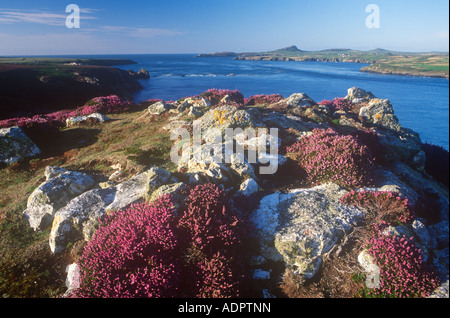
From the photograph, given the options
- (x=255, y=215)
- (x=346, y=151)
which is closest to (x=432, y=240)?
(x=346, y=151)

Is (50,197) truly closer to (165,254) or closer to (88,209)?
(88,209)

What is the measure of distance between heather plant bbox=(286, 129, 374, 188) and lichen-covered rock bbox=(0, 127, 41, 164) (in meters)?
16.2

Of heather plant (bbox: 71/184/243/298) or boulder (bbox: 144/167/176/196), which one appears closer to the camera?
heather plant (bbox: 71/184/243/298)

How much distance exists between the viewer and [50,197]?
8570 millimetres

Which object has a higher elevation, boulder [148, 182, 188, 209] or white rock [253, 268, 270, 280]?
boulder [148, 182, 188, 209]

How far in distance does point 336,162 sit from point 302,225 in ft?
12.5

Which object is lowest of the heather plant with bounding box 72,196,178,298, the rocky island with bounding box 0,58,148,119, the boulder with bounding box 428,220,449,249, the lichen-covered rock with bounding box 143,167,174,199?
the boulder with bounding box 428,220,449,249

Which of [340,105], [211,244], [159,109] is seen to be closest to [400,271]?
[211,244]

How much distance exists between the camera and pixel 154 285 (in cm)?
555

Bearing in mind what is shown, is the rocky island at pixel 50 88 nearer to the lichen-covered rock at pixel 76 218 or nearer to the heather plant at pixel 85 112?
the heather plant at pixel 85 112

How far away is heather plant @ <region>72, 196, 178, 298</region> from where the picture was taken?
5.55m

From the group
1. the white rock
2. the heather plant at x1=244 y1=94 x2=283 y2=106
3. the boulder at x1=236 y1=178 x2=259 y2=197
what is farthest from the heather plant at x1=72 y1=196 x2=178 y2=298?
the heather plant at x1=244 y1=94 x2=283 y2=106

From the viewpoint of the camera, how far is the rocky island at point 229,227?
6000 millimetres

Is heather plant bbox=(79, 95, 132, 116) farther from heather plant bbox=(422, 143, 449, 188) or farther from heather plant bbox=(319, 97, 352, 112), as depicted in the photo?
heather plant bbox=(422, 143, 449, 188)
